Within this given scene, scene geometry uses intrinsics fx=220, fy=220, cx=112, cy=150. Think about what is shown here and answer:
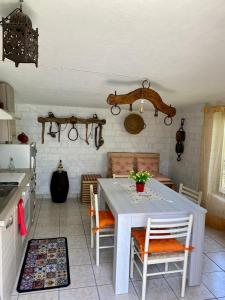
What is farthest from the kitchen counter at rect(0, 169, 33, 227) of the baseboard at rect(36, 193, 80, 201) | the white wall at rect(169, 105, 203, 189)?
the white wall at rect(169, 105, 203, 189)

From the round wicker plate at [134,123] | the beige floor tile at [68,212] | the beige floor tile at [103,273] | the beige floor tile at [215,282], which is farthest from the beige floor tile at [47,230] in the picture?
the round wicker plate at [134,123]

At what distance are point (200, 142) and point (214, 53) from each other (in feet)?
8.70

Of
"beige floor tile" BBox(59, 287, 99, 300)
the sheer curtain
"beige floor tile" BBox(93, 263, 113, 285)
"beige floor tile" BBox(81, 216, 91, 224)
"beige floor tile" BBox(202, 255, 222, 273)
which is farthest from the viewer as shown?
"beige floor tile" BBox(81, 216, 91, 224)

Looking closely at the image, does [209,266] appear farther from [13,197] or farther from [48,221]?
[48,221]

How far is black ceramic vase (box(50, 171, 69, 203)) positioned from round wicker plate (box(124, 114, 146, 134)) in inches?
68.9

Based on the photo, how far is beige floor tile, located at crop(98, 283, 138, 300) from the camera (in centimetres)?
204

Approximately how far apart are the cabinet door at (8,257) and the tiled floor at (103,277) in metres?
0.21

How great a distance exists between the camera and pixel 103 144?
5.03 metres

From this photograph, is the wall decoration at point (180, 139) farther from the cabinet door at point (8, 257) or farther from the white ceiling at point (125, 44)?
the cabinet door at point (8, 257)

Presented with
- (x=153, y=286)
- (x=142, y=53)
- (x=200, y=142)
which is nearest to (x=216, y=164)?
(x=200, y=142)

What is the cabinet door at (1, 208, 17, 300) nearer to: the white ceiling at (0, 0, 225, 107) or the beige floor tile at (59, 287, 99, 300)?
the beige floor tile at (59, 287, 99, 300)

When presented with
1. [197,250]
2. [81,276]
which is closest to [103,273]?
[81,276]

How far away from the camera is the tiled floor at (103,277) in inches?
81.6

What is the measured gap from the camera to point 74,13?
1221 mm
